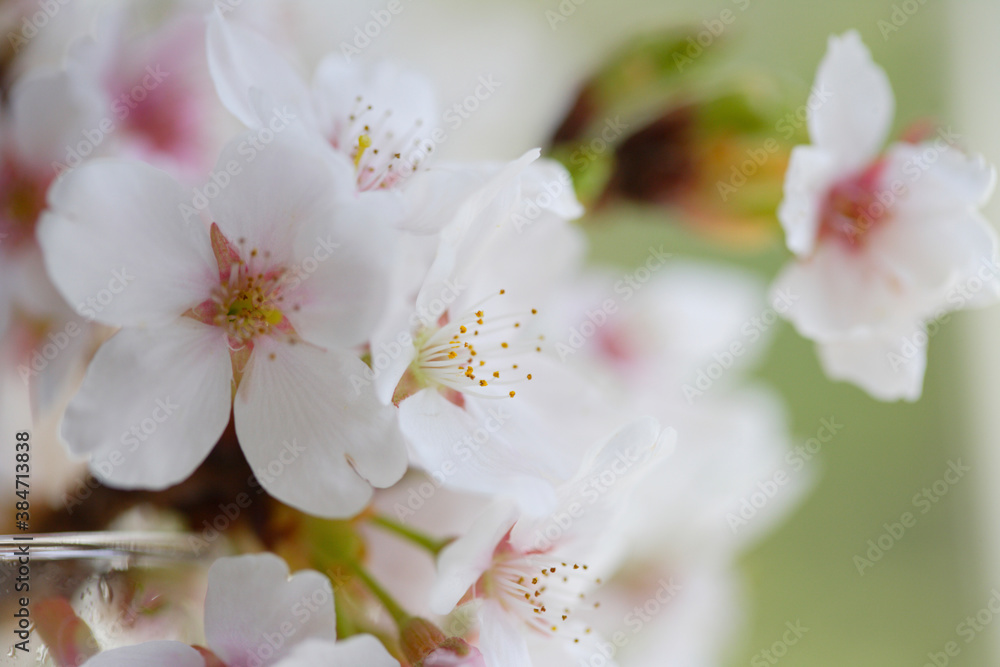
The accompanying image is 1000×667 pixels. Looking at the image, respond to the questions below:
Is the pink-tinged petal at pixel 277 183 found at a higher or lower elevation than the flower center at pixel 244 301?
higher

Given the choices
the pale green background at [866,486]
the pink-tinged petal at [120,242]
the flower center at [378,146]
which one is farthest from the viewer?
the pale green background at [866,486]

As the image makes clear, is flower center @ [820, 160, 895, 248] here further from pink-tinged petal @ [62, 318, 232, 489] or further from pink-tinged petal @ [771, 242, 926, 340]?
pink-tinged petal @ [62, 318, 232, 489]

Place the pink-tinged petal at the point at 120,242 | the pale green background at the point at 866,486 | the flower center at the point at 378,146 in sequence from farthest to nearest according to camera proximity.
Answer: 1. the pale green background at the point at 866,486
2. the flower center at the point at 378,146
3. the pink-tinged petal at the point at 120,242

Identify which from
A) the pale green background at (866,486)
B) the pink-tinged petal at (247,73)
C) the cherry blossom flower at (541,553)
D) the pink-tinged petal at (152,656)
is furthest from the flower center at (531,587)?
the pale green background at (866,486)

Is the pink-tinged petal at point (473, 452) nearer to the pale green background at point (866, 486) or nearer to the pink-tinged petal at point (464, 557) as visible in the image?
the pink-tinged petal at point (464, 557)

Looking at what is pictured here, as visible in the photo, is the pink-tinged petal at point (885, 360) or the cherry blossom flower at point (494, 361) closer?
the cherry blossom flower at point (494, 361)

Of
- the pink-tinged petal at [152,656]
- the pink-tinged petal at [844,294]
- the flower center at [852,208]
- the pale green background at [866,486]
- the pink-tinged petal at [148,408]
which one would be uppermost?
the pink-tinged petal at [148,408]

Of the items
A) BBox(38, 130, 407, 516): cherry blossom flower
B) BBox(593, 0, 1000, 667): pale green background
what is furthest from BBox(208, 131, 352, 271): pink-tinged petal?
BBox(593, 0, 1000, 667): pale green background

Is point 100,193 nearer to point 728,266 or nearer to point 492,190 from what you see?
point 492,190

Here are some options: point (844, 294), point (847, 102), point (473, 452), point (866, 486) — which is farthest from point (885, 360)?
point (866, 486)
